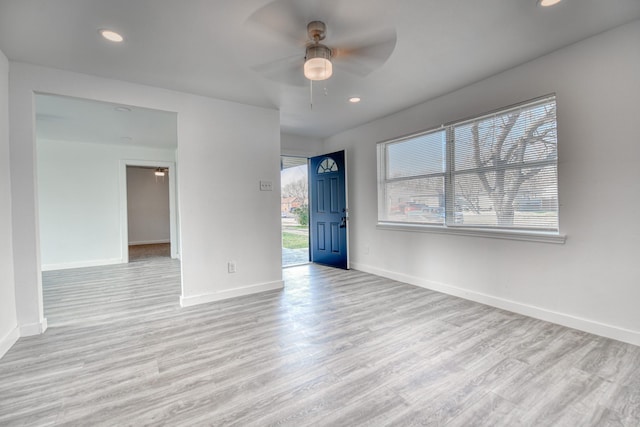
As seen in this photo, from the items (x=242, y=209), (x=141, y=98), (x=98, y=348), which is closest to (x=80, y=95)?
(x=141, y=98)

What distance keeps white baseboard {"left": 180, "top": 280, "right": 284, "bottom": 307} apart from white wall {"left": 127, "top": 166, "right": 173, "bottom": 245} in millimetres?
6994

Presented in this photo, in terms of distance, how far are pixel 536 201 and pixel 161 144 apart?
256 inches

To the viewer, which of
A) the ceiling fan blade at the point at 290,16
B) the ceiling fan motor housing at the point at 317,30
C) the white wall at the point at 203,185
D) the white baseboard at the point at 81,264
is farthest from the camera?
the white baseboard at the point at 81,264

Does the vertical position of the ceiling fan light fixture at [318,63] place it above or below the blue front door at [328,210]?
above

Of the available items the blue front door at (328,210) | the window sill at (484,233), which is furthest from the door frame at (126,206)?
the window sill at (484,233)

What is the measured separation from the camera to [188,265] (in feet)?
10.8

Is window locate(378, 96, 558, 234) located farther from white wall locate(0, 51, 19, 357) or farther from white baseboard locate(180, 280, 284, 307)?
white wall locate(0, 51, 19, 357)

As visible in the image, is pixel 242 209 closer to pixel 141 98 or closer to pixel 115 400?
pixel 141 98

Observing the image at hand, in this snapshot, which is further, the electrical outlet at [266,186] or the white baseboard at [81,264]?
the white baseboard at [81,264]

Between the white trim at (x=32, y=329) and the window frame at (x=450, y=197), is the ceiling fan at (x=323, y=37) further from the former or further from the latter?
the white trim at (x=32, y=329)

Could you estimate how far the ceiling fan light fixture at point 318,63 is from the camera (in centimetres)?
221

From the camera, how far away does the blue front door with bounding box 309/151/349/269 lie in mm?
4988

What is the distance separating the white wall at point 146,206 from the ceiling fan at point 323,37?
26.0 feet

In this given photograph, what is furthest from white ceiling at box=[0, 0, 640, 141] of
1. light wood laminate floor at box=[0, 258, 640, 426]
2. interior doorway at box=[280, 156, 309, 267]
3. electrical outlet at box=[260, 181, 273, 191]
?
interior doorway at box=[280, 156, 309, 267]
